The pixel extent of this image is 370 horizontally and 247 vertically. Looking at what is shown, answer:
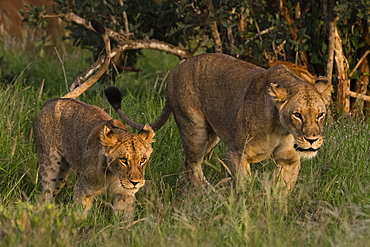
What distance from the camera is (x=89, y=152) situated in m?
5.14

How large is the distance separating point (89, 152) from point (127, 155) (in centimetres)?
54

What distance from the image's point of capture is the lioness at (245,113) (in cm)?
470

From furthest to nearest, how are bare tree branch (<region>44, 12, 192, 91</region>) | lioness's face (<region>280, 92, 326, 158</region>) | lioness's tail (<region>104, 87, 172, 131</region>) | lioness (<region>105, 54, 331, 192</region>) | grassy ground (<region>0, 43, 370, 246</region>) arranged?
1. bare tree branch (<region>44, 12, 192, 91</region>)
2. lioness's tail (<region>104, 87, 172, 131</region>)
3. lioness (<region>105, 54, 331, 192</region>)
4. lioness's face (<region>280, 92, 326, 158</region>)
5. grassy ground (<region>0, 43, 370, 246</region>)

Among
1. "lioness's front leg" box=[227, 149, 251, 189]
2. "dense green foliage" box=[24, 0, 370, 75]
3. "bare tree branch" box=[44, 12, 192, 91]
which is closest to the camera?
"lioness's front leg" box=[227, 149, 251, 189]

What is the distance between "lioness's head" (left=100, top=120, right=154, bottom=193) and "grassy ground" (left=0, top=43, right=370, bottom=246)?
15cm

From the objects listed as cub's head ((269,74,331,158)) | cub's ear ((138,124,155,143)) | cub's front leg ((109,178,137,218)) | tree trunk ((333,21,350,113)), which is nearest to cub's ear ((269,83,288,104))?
cub's head ((269,74,331,158))

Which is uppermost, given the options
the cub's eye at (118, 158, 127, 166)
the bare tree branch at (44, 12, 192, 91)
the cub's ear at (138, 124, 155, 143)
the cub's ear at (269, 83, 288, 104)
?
the cub's ear at (269, 83, 288, 104)

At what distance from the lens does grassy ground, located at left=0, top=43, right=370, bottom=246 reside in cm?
376

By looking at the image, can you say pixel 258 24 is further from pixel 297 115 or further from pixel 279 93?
pixel 297 115

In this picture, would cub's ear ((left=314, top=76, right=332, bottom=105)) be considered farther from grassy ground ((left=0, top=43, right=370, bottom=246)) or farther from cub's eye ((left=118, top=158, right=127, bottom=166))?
cub's eye ((left=118, top=158, right=127, bottom=166))

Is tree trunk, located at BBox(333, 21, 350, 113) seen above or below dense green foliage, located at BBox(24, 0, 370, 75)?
below

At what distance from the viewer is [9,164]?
5887 mm

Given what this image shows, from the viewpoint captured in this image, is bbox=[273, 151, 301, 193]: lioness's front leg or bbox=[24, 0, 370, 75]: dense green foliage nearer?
bbox=[273, 151, 301, 193]: lioness's front leg

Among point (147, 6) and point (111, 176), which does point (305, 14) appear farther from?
point (111, 176)
